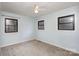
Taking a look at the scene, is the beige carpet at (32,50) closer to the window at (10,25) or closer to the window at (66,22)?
the window at (10,25)

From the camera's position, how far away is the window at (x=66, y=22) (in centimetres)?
141

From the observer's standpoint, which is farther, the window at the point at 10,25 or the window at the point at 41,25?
the window at the point at 41,25

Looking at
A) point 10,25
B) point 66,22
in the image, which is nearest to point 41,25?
point 66,22

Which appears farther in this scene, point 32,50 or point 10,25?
point 32,50

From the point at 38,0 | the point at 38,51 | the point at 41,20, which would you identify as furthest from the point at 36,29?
the point at 38,0

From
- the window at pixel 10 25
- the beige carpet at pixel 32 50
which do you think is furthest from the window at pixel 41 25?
the window at pixel 10 25

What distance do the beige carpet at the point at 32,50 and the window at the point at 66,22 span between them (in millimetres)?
490

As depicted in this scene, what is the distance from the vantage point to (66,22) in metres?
1.44

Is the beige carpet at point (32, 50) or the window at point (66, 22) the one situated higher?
the window at point (66, 22)

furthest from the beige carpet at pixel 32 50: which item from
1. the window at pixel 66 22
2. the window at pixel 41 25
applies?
the window at pixel 66 22

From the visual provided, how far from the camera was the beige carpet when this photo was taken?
4.41 ft

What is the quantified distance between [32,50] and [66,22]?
92 centimetres

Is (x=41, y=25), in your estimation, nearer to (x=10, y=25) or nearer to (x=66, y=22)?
(x=66, y=22)

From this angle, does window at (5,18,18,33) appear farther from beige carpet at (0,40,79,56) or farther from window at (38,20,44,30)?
window at (38,20,44,30)
